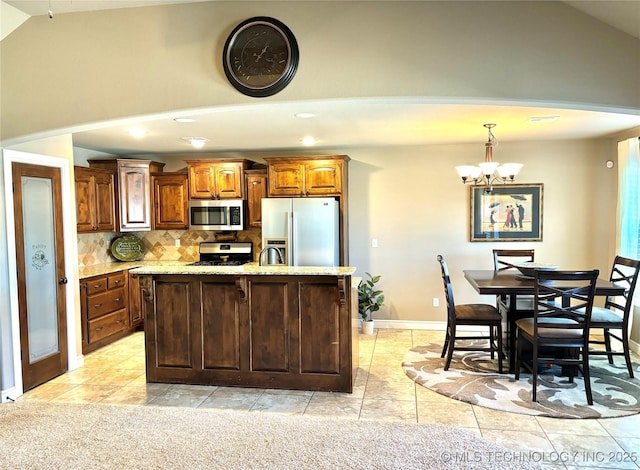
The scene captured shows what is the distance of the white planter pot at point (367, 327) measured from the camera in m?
5.58

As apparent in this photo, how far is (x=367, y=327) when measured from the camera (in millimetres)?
5582

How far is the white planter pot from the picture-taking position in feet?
18.3

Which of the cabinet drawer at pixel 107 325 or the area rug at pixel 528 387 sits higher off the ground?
the cabinet drawer at pixel 107 325

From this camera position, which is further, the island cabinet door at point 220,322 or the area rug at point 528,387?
the island cabinet door at point 220,322

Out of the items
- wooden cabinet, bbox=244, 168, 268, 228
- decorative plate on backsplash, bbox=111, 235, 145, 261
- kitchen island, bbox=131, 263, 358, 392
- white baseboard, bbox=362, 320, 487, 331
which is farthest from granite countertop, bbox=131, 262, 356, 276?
decorative plate on backsplash, bbox=111, 235, 145, 261

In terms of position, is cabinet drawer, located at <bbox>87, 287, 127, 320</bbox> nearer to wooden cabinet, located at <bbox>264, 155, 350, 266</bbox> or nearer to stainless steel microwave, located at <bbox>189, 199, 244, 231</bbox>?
stainless steel microwave, located at <bbox>189, 199, 244, 231</bbox>

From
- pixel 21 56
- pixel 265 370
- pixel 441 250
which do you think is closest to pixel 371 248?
pixel 441 250

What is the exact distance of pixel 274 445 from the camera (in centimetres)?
274

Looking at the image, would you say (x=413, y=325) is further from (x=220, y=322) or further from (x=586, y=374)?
(x=220, y=322)

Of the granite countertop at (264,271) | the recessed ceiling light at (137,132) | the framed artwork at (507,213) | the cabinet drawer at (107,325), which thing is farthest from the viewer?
the framed artwork at (507,213)

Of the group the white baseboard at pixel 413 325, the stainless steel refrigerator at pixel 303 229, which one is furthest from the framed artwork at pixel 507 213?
the stainless steel refrigerator at pixel 303 229

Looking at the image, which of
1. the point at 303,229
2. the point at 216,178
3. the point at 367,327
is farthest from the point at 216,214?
the point at 367,327

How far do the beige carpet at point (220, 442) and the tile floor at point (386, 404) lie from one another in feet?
0.60

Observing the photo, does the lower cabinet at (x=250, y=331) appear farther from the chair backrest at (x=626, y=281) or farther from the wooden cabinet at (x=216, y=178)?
the chair backrest at (x=626, y=281)
